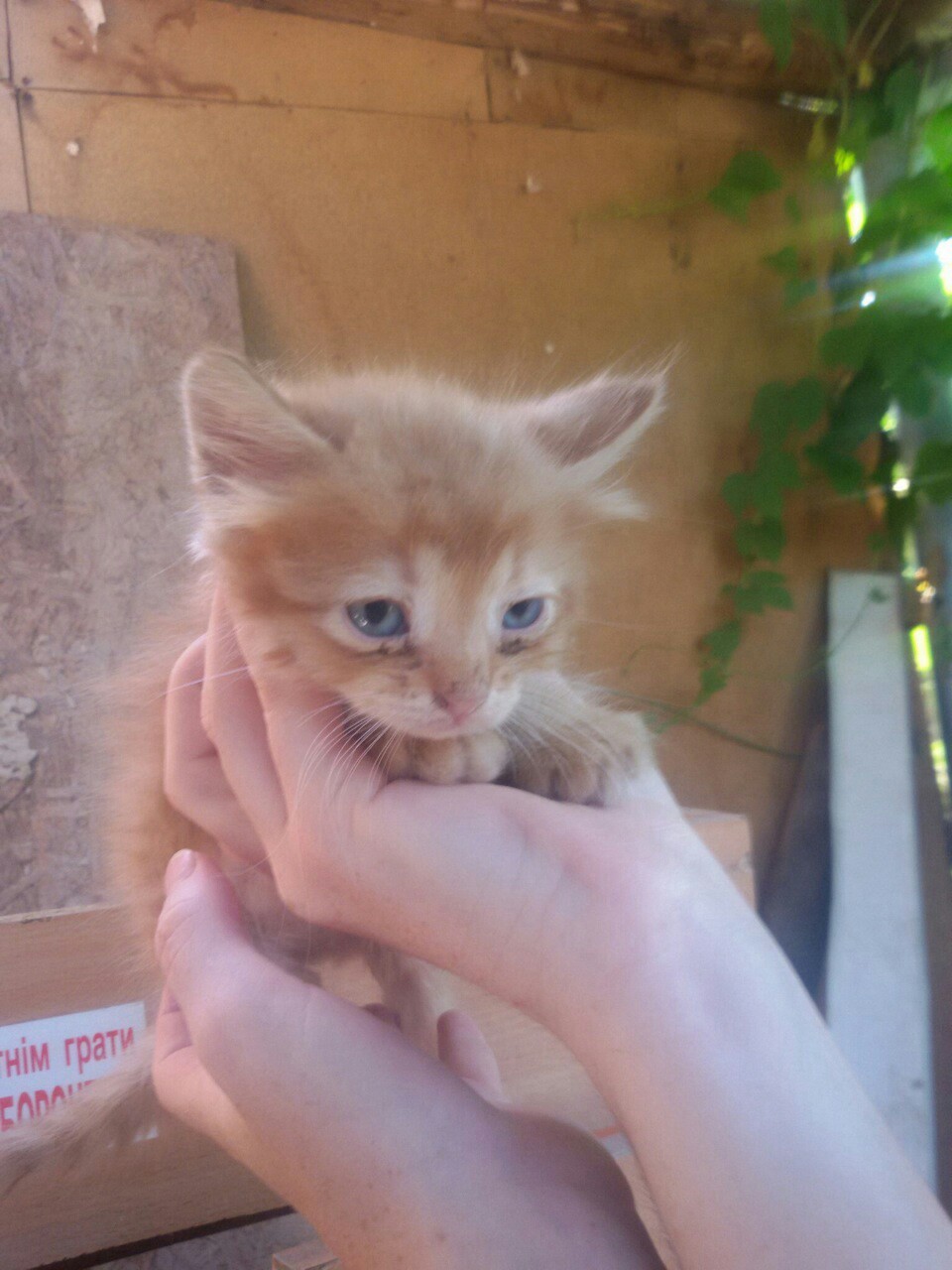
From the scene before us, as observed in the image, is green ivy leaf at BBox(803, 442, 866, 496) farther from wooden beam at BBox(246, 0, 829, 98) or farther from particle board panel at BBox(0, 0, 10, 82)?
particle board panel at BBox(0, 0, 10, 82)

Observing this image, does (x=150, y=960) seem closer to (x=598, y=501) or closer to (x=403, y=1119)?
(x=403, y=1119)

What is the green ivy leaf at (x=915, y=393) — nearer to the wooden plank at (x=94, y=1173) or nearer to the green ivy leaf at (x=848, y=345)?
the green ivy leaf at (x=848, y=345)

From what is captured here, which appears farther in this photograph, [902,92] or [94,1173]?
[902,92]

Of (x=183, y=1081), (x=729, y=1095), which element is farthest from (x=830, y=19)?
(x=183, y=1081)

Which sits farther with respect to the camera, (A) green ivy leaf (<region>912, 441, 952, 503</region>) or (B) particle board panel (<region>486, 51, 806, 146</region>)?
(A) green ivy leaf (<region>912, 441, 952, 503</region>)

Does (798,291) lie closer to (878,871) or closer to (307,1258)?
(878,871)

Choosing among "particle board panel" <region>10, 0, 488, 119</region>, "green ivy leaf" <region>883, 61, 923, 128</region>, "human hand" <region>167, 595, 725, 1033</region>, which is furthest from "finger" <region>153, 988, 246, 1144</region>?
"green ivy leaf" <region>883, 61, 923, 128</region>

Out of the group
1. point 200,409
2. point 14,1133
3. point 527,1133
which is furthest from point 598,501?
point 14,1133
